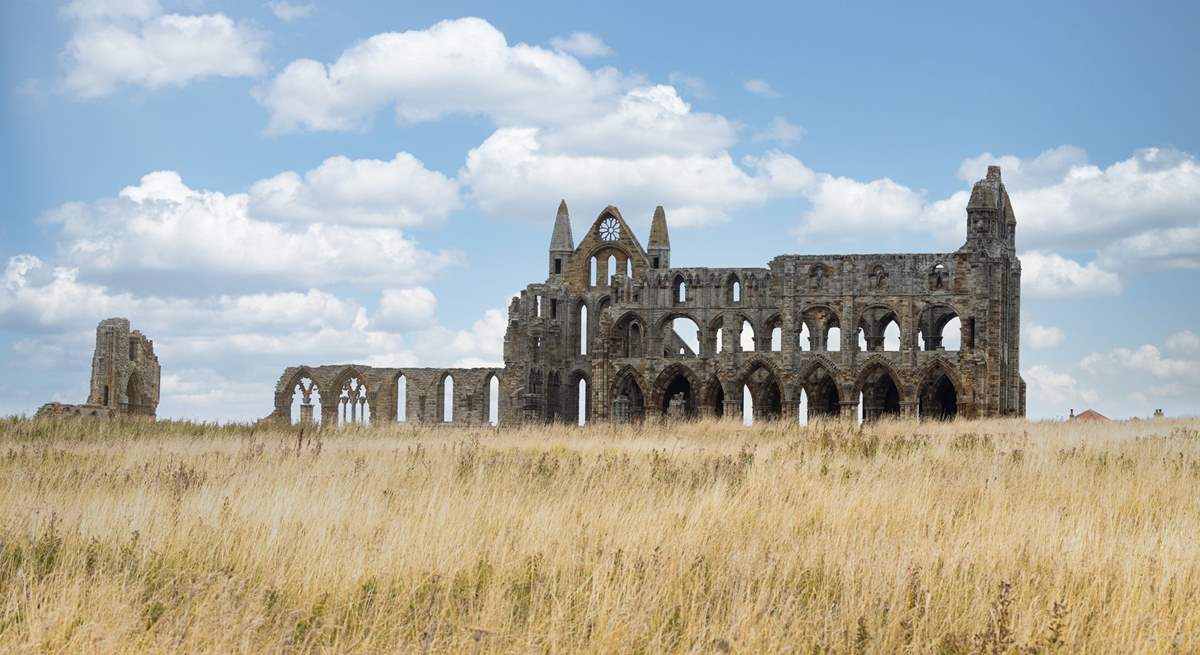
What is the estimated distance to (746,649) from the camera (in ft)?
24.0

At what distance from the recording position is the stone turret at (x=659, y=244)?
65.6 meters

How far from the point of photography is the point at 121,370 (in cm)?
6025

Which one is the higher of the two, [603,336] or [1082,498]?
[603,336]

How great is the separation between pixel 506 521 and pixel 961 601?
4.18 m

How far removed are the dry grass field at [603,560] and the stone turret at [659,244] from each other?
4952 cm

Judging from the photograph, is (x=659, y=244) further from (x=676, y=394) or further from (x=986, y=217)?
(x=986, y=217)

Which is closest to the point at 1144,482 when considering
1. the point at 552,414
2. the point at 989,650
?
the point at 989,650

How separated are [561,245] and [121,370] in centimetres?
2293

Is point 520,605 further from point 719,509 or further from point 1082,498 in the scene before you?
point 1082,498

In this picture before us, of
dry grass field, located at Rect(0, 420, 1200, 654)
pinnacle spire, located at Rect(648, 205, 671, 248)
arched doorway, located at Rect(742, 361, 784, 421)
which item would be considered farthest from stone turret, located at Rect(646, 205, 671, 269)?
dry grass field, located at Rect(0, 420, 1200, 654)

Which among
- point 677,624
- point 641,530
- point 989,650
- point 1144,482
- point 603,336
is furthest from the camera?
point 603,336

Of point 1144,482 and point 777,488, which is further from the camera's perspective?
point 1144,482

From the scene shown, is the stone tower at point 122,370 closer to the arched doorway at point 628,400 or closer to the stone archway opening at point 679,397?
the arched doorway at point 628,400

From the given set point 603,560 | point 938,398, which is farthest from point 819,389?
point 603,560
